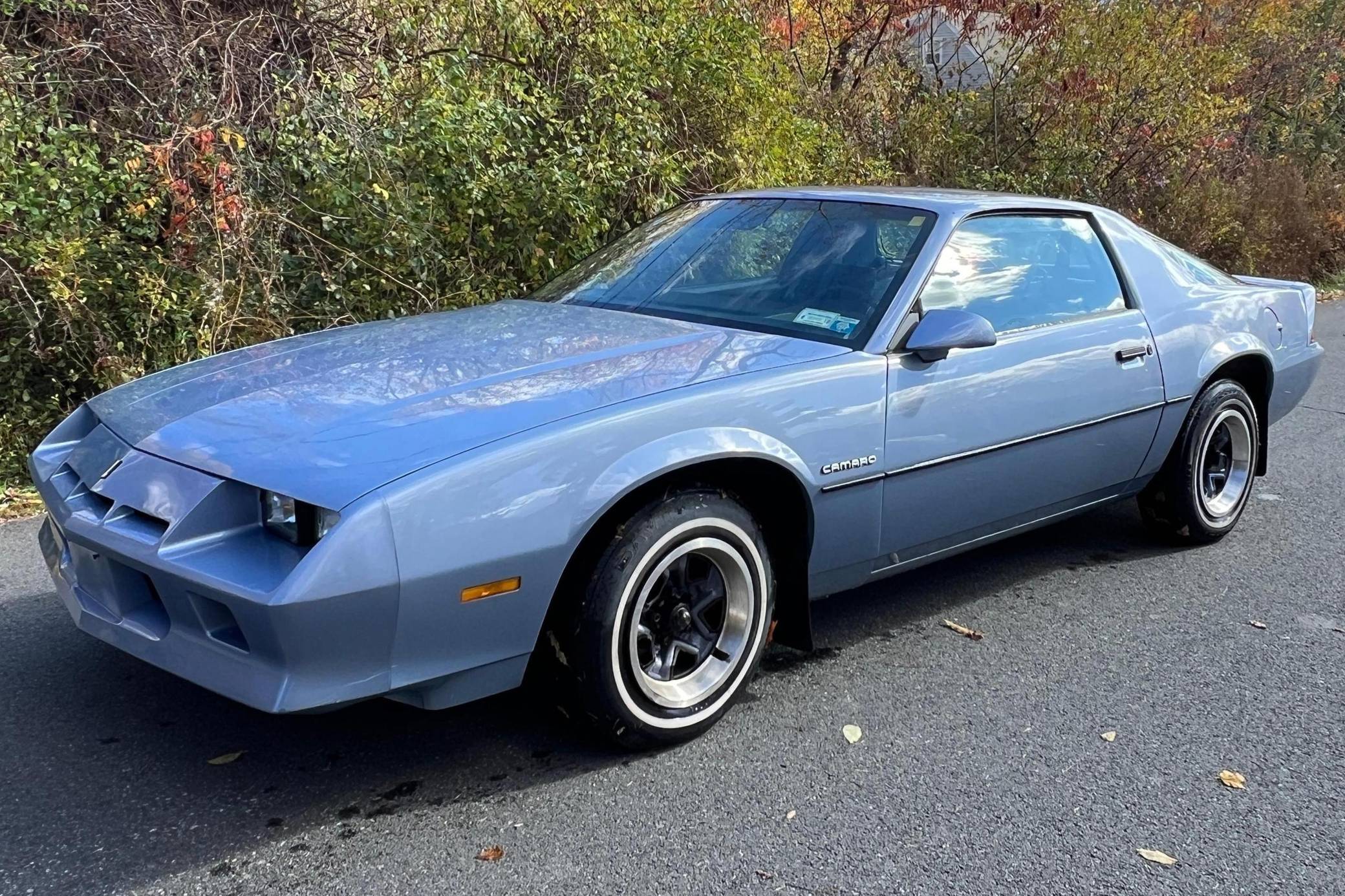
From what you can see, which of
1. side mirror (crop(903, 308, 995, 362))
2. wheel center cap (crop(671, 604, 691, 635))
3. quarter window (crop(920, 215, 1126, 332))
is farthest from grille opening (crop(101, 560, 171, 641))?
quarter window (crop(920, 215, 1126, 332))

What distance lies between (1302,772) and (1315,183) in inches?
535

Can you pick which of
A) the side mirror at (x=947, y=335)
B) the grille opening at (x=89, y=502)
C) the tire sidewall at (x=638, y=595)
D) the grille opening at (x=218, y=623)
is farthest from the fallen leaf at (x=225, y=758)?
the side mirror at (x=947, y=335)

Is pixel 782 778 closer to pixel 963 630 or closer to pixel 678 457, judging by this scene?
pixel 678 457

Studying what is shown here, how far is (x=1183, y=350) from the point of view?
445cm

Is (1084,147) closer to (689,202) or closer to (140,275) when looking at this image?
(689,202)

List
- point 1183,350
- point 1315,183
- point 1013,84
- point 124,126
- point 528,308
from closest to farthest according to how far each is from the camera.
Answer: point 528,308 → point 1183,350 → point 124,126 → point 1013,84 → point 1315,183

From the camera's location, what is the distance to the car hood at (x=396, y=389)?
2611 mm

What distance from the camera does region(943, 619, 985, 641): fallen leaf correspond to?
3.87m

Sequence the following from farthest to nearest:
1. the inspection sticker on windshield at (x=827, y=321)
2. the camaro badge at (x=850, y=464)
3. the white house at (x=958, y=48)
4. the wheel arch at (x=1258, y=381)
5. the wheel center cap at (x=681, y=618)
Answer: the white house at (x=958, y=48) → the wheel arch at (x=1258, y=381) → the inspection sticker on windshield at (x=827, y=321) → the camaro badge at (x=850, y=464) → the wheel center cap at (x=681, y=618)

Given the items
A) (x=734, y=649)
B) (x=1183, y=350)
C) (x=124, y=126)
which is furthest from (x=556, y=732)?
(x=124, y=126)

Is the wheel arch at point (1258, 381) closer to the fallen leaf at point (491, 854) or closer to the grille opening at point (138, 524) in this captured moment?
the fallen leaf at point (491, 854)

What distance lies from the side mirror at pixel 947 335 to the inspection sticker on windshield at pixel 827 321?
0.18 meters

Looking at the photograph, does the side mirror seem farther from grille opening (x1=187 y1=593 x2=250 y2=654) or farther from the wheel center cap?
grille opening (x1=187 y1=593 x2=250 y2=654)

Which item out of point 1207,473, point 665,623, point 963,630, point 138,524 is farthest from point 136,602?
point 1207,473
